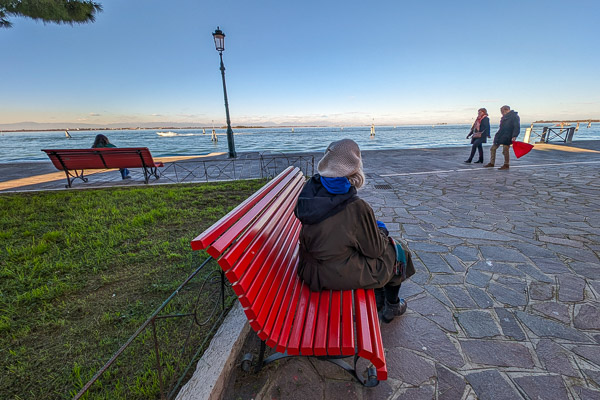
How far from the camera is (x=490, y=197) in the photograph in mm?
5430

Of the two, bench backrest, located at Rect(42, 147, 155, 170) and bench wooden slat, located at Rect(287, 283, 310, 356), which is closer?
bench wooden slat, located at Rect(287, 283, 310, 356)

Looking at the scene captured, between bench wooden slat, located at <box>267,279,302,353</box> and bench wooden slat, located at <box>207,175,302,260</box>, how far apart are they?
0.46m

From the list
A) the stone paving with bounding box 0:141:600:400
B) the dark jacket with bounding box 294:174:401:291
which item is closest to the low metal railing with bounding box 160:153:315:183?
the stone paving with bounding box 0:141:600:400

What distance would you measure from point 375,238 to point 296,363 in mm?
1049

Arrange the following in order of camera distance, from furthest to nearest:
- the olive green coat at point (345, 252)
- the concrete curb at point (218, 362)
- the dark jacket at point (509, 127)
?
1. the dark jacket at point (509, 127)
2. the olive green coat at point (345, 252)
3. the concrete curb at point (218, 362)

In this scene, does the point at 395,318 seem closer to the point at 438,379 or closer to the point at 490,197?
the point at 438,379

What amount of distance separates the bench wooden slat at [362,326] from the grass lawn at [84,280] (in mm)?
1315

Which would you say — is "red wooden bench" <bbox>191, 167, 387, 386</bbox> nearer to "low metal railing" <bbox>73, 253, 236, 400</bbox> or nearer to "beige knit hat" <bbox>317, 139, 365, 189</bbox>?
"low metal railing" <bbox>73, 253, 236, 400</bbox>

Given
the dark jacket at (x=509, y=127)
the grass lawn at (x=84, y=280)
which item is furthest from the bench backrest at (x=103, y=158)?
the dark jacket at (x=509, y=127)

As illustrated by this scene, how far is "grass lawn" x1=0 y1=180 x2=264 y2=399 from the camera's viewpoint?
1.83 m

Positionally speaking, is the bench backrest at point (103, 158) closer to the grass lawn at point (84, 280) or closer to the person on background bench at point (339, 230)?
the grass lawn at point (84, 280)

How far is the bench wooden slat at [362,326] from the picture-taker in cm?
136

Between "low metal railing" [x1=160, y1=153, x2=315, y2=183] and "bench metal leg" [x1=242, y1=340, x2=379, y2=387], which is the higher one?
"low metal railing" [x1=160, y1=153, x2=315, y2=183]

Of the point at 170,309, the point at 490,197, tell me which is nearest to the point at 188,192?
the point at 170,309
